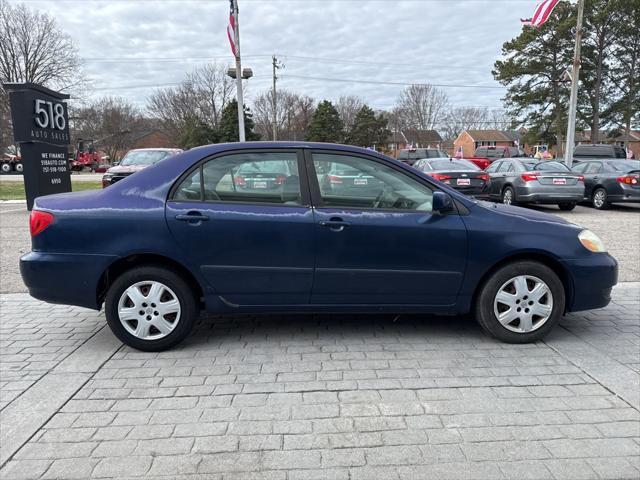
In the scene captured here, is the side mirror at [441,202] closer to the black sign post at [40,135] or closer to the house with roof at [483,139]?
the black sign post at [40,135]

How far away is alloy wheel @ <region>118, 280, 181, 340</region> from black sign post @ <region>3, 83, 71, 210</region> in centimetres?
837

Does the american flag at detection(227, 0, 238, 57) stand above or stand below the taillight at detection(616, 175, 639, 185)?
above

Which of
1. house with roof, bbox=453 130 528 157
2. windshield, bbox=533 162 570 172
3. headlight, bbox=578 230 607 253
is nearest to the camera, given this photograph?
headlight, bbox=578 230 607 253

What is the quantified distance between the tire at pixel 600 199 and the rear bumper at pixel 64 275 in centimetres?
1352

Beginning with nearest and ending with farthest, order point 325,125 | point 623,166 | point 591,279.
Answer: point 591,279
point 623,166
point 325,125

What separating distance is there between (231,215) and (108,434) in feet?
5.68

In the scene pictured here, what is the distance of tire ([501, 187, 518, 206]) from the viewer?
12617 millimetres

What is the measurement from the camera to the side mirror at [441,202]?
367 cm

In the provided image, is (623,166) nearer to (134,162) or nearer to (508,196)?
(508,196)

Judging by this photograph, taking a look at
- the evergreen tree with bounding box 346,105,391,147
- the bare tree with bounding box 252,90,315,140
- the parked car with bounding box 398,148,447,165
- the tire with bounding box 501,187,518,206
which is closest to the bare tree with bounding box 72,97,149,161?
the bare tree with bounding box 252,90,315,140

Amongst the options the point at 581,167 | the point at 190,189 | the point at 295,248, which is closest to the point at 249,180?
the point at 190,189

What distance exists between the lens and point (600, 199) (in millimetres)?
13180

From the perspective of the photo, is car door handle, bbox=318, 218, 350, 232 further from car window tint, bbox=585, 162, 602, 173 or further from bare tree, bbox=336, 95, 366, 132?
bare tree, bbox=336, 95, 366, 132

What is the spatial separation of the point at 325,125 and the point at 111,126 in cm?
3005
